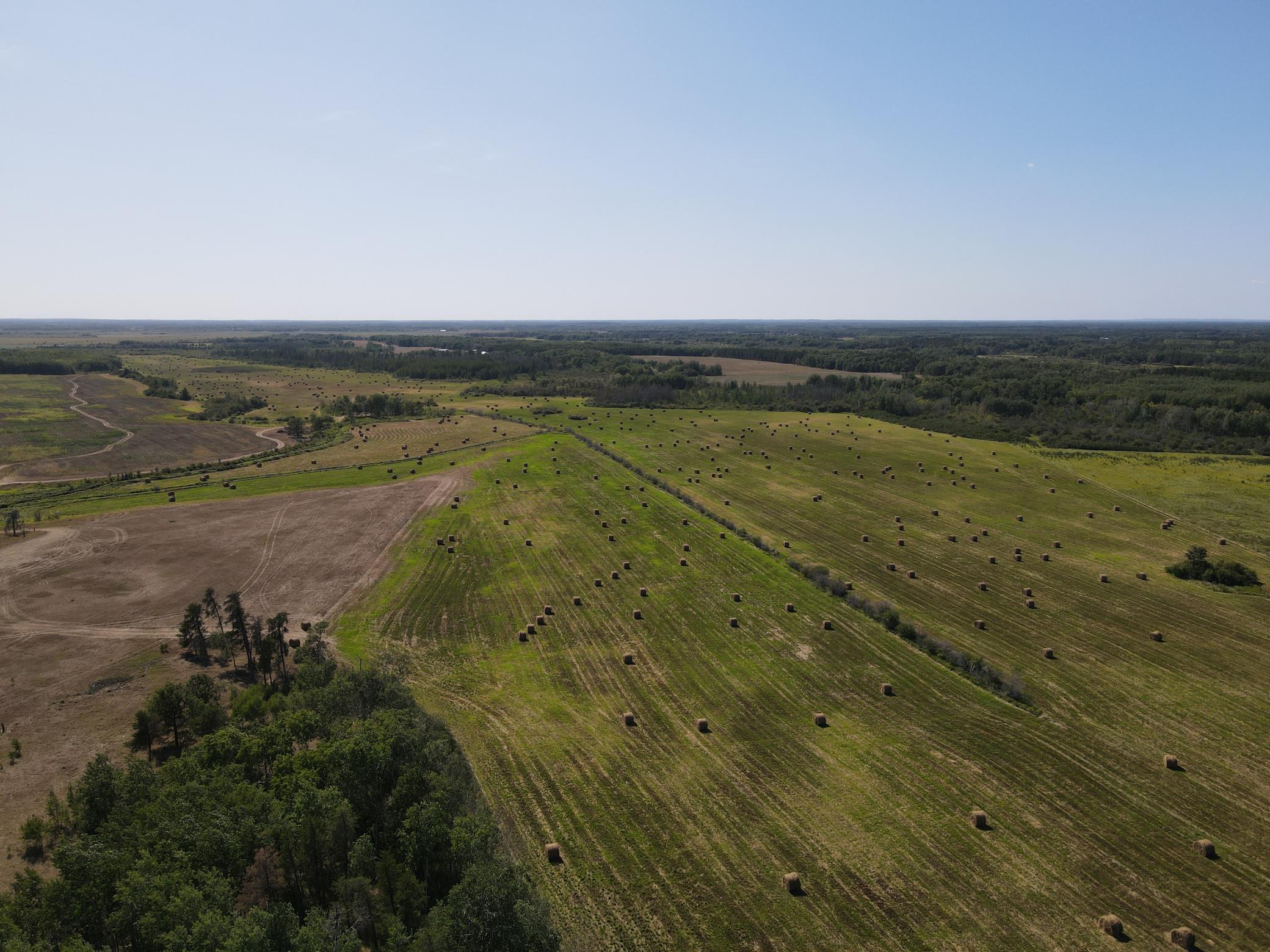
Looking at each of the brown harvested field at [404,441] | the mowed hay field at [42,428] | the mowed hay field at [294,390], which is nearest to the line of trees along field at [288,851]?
the brown harvested field at [404,441]

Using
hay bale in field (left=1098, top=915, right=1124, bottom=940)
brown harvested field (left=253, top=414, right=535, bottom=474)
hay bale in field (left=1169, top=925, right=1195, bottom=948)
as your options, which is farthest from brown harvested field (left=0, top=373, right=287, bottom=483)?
hay bale in field (left=1169, top=925, right=1195, bottom=948)

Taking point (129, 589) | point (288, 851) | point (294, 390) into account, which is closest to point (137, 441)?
point (129, 589)

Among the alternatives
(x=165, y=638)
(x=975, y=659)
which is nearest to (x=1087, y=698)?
(x=975, y=659)

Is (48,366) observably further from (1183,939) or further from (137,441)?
(1183,939)

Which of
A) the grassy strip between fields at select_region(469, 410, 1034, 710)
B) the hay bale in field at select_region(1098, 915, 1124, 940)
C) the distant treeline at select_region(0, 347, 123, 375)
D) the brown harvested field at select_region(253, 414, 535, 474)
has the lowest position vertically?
the hay bale in field at select_region(1098, 915, 1124, 940)

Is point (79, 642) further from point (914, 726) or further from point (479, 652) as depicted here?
point (914, 726)

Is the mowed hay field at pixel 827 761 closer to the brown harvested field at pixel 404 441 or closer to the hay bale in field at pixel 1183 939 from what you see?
the hay bale in field at pixel 1183 939

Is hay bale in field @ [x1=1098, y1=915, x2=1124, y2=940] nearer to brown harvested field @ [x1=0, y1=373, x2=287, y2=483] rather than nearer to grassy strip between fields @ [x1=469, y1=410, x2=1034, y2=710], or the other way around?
grassy strip between fields @ [x1=469, y1=410, x2=1034, y2=710]
